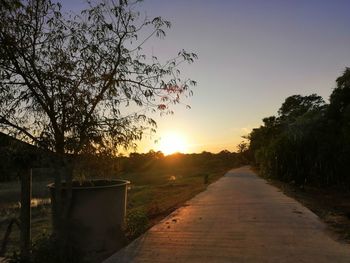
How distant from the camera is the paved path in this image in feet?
25.1

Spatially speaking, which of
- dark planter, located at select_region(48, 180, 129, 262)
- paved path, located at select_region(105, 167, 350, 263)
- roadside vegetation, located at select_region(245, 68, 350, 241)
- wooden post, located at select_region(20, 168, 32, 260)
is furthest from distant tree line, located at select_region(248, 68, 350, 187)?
wooden post, located at select_region(20, 168, 32, 260)

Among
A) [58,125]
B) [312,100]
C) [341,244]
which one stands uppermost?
[312,100]

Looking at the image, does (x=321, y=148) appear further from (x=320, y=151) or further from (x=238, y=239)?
(x=238, y=239)

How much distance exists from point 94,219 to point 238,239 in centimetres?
260

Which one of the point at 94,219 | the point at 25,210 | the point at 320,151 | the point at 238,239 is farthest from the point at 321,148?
the point at 25,210

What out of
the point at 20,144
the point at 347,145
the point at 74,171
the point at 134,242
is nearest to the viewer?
the point at 20,144

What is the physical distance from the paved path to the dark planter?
416 mm

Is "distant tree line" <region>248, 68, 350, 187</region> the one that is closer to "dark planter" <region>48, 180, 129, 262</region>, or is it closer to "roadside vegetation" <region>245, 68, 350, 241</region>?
"roadside vegetation" <region>245, 68, 350, 241</region>

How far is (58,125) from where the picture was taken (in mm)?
7535

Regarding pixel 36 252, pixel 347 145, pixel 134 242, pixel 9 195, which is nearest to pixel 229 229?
pixel 134 242

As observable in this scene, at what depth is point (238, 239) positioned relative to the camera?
29.6ft

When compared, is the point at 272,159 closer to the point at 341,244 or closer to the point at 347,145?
the point at 347,145

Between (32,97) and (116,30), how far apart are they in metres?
1.78

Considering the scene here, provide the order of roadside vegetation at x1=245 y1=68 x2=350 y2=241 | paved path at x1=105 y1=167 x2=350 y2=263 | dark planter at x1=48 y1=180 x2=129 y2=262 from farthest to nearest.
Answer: roadside vegetation at x1=245 y1=68 x2=350 y2=241 → dark planter at x1=48 y1=180 x2=129 y2=262 → paved path at x1=105 y1=167 x2=350 y2=263
